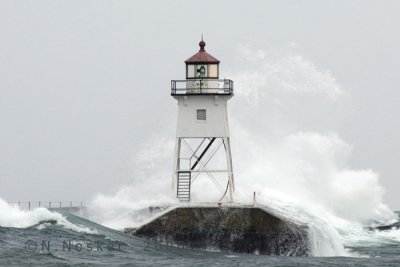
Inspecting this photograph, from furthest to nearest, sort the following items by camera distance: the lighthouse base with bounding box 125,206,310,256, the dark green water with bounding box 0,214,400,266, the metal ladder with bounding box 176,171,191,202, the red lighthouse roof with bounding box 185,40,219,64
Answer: the metal ladder with bounding box 176,171,191,202 < the red lighthouse roof with bounding box 185,40,219,64 < the lighthouse base with bounding box 125,206,310,256 < the dark green water with bounding box 0,214,400,266

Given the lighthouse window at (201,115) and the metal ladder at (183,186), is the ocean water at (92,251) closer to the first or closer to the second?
the metal ladder at (183,186)

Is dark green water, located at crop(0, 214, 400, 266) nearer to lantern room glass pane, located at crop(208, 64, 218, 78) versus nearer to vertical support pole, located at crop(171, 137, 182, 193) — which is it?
vertical support pole, located at crop(171, 137, 182, 193)

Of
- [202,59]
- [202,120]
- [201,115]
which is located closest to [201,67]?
[202,59]

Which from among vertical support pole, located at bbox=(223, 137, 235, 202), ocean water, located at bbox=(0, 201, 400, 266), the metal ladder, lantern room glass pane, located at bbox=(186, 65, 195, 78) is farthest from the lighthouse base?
lantern room glass pane, located at bbox=(186, 65, 195, 78)

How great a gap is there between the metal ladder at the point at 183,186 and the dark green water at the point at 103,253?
3.41 meters

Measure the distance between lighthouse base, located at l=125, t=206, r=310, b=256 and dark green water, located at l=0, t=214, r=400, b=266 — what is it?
634mm

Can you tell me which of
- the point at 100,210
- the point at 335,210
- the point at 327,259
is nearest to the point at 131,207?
the point at 100,210

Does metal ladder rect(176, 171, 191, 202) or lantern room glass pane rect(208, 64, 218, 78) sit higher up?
lantern room glass pane rect(208, 64, 218, 78)

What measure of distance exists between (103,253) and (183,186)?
7.78m

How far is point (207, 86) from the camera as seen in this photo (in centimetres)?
4112

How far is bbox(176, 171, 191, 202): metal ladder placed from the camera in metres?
41.6

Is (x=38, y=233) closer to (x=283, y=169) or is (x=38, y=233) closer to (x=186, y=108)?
(x=186, y=108)

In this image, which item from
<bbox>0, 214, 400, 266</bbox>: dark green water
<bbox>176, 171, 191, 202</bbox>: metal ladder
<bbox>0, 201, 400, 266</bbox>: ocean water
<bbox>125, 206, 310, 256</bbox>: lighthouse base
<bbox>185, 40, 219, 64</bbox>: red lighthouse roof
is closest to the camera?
<bbox>0, 214, 400, 266</bbox>: dark green water

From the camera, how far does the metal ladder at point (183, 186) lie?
41562 millimetres
